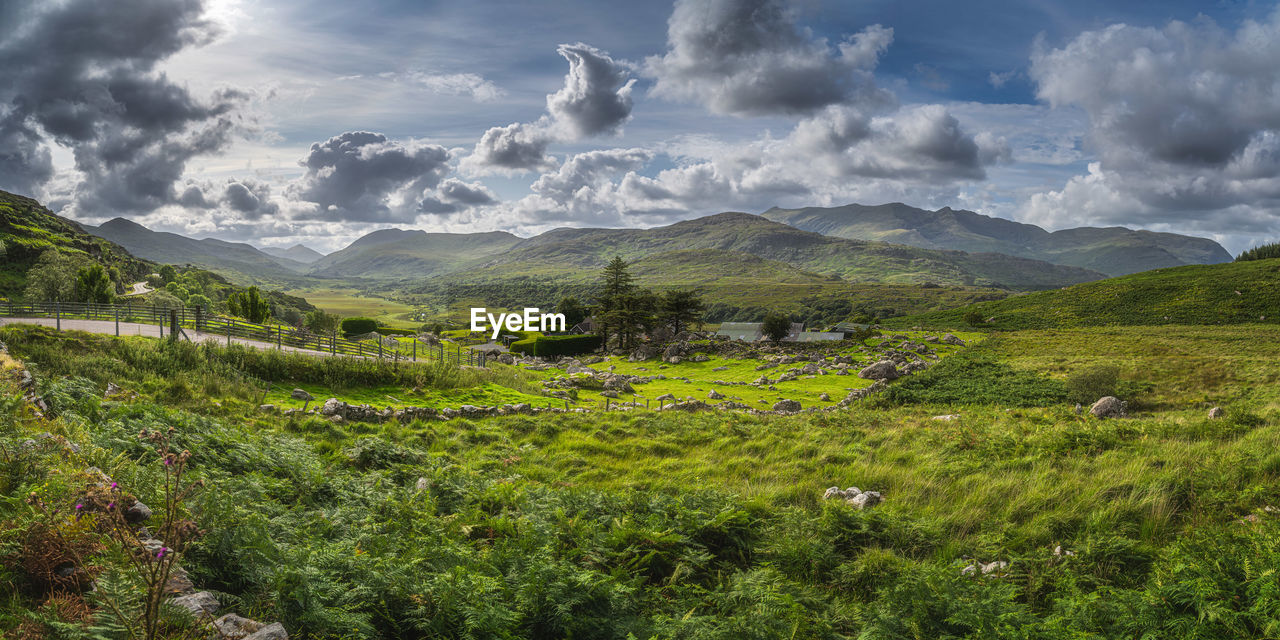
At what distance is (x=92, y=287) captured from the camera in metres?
79.2

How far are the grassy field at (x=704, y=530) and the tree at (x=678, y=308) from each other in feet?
191

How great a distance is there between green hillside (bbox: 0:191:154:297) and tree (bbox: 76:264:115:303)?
3948cm

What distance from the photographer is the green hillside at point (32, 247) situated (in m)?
115

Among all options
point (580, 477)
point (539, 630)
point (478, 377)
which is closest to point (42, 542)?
point (539, 630)

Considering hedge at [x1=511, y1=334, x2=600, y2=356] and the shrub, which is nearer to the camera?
hedge at [x1=511, y1=334, x2=600, y2=356]

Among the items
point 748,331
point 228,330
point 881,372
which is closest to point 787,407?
point 881,372

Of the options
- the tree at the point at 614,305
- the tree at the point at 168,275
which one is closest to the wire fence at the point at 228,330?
the tree at the point at 614,305

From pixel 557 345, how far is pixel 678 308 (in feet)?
58.8

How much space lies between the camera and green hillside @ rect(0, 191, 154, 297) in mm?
115125

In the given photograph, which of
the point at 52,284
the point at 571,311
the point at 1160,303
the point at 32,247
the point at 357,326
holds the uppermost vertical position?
the point at 32,247

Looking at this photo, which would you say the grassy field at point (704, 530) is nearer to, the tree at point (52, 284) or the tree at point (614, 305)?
the tree at point (614, 305)

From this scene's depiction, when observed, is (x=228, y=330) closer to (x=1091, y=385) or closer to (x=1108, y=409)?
(x=1108, y=409)

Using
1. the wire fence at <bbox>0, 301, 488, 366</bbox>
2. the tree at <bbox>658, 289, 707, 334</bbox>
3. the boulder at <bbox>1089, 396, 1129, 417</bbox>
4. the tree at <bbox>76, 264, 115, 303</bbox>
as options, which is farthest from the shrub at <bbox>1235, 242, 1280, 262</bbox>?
the tree at <bbox>76, 264, 115, 303</bbox>

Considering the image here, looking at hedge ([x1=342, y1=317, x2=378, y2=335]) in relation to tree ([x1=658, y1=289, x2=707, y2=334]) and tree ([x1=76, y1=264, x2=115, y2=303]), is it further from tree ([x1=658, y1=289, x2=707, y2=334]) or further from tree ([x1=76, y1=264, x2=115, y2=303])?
tree ([x1=658, y1=289, x2=707, y2=334])
